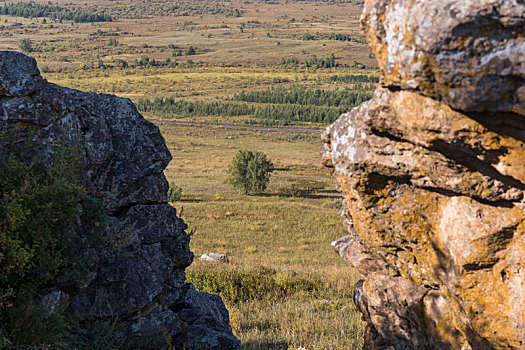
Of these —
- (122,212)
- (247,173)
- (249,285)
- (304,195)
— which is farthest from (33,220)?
(304,195)

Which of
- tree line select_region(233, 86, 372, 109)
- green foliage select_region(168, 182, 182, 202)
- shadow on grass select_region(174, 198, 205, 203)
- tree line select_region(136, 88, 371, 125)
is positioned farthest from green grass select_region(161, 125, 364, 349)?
tree line select_region(233, 86, 372, 109)

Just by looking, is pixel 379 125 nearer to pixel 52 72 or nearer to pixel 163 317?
pixel 163 317

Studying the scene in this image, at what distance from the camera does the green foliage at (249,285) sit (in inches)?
535

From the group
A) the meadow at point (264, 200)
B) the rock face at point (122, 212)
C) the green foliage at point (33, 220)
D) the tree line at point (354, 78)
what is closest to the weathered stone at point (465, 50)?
the green foliage at point (33, 220)

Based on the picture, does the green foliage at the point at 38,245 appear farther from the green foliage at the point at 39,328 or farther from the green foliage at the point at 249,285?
the green foliage at the point at 249,285

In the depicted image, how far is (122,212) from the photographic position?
805cm

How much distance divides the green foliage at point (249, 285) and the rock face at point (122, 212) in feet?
14.3

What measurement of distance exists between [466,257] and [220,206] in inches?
1593

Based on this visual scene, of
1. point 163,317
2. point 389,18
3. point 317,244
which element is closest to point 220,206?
point 317,244

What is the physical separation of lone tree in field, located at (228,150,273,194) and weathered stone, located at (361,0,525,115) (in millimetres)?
48815

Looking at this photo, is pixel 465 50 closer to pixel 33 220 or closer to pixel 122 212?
pixel 33 220

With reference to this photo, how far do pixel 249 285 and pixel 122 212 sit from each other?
6962 millimetres

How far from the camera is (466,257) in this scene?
5.65 meters

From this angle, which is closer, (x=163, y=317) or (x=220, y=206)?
(x=163, y=317)
